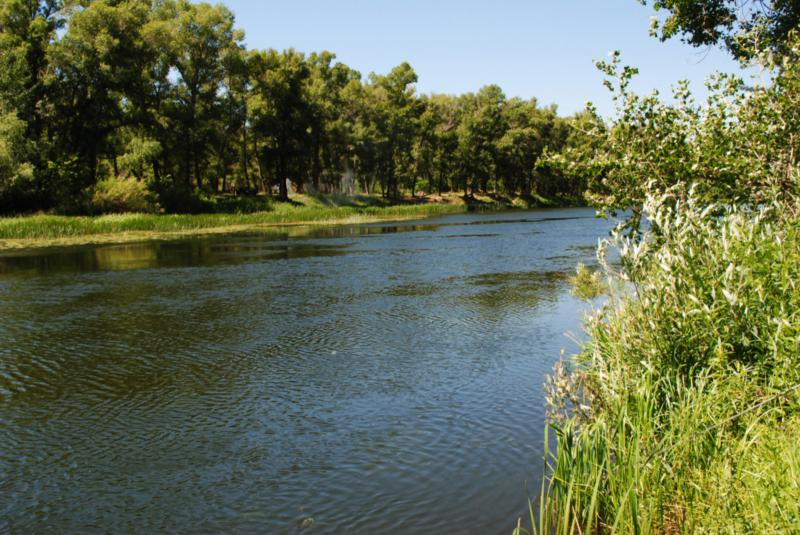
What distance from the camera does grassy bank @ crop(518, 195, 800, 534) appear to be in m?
6.09

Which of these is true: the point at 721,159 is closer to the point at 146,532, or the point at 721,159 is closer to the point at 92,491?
the point at 146,532

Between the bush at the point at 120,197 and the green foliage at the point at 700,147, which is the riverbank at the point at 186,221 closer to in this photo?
the bush at the point at 120,197

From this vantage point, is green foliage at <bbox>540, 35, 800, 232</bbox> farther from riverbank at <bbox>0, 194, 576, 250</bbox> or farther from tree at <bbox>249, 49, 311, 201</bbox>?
tree at <bbox>249, 49, 311, 201</bbox>

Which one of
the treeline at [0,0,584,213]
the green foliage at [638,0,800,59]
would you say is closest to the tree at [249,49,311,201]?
the treeline at [0,0,584,213]

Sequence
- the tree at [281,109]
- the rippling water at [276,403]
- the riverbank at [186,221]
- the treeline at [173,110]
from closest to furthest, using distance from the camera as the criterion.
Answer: the rippling water at [276,403]
the riverbank at [186,221]
the treeline at [173,110]
the tree at [281,109]

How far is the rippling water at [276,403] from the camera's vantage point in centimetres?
877

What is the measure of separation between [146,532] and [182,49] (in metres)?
69.6

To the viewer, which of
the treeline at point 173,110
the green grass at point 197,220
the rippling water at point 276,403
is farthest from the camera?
the treeline at point 173,110

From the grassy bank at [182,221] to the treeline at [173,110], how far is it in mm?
4713

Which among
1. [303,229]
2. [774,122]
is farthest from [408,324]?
[303,229]

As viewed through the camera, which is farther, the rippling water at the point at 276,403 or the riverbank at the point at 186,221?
the riverbank at the point at 186,221

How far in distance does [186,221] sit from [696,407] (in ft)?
193

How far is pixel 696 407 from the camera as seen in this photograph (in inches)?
285

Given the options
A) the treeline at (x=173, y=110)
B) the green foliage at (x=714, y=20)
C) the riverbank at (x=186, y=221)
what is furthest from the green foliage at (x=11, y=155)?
the green foliage at (x=714, y=20)
